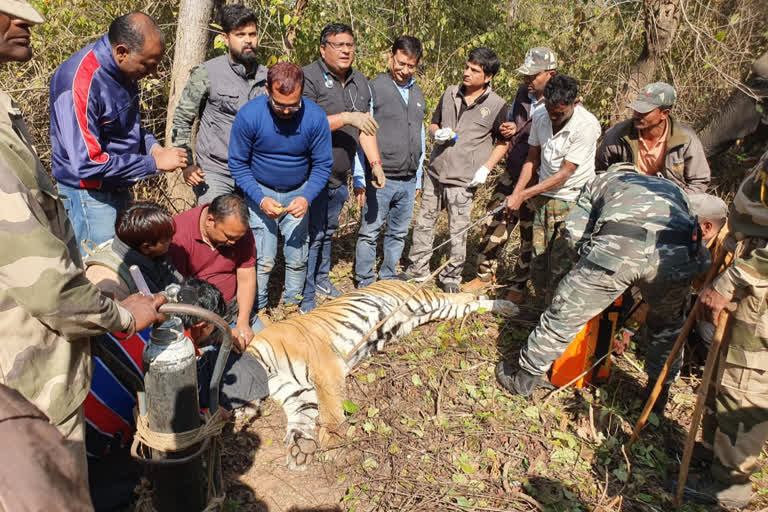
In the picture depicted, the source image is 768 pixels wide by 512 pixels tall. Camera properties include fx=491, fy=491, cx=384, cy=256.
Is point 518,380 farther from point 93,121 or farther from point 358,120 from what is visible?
point 93,121

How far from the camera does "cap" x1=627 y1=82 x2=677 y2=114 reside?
3842 mm

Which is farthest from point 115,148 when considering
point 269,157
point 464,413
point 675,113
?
point 675,113

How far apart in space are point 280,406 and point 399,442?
0.93 m

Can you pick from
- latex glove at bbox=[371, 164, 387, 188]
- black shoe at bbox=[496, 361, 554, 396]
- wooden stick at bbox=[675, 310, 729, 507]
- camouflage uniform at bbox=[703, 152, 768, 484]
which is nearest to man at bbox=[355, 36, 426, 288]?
latex glove at bbox=[371, 164, 387, 188]

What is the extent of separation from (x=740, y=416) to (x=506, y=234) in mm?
2922

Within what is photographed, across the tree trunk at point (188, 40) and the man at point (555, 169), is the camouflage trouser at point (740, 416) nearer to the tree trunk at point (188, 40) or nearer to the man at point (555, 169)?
the man at point (555, 169)

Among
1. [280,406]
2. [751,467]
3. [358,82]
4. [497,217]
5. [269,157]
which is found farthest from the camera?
[497,217]

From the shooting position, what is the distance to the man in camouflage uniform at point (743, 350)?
8.55ft

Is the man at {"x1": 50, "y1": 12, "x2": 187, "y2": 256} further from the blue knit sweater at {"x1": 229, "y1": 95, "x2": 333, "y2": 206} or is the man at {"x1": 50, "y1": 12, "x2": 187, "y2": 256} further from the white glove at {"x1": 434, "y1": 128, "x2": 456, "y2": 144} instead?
the white glove at {"x1": 434, "y1": 128, "x2": 456, "y2": 144}

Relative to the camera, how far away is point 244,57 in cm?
407

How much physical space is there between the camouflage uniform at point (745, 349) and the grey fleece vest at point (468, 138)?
2.48m

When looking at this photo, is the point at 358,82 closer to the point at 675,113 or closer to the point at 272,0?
the point at 272,0

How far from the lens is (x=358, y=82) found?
4605mm

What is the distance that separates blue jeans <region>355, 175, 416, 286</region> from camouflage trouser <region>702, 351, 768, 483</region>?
307cm
